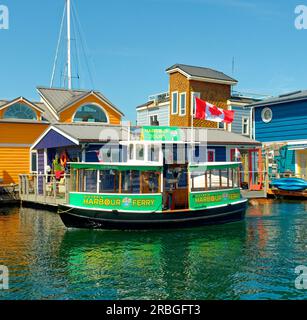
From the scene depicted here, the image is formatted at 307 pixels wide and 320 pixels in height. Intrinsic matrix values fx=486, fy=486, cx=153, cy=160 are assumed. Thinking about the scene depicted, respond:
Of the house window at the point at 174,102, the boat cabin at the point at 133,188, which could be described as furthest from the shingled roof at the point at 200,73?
the boat cabin at the point at 133,188

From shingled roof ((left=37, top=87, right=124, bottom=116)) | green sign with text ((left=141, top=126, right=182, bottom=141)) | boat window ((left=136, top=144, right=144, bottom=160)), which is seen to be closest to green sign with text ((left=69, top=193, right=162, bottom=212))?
boat window ((left=136, top=144, right=144, bottom=160))

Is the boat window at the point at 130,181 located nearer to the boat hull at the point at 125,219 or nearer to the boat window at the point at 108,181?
the boat window at the point at 108,181

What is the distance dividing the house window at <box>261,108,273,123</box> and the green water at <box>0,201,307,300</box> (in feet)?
41.4

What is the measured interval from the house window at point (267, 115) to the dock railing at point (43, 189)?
1476 cm

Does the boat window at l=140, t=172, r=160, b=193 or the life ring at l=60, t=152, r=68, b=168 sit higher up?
the life ring at l=60, t=152, r=68, b=168

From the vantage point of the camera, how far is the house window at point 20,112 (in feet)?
106

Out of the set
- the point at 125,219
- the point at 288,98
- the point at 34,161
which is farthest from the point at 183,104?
the point at 125,219

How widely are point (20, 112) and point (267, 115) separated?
1667 cm

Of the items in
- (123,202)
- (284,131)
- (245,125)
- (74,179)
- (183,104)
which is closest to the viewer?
(123,202)

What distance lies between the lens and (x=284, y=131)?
31.6 metres

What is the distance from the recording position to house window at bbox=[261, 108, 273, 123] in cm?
3253

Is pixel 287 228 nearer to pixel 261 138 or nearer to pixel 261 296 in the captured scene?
pixel 261 296

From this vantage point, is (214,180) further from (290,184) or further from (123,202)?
(290,184)

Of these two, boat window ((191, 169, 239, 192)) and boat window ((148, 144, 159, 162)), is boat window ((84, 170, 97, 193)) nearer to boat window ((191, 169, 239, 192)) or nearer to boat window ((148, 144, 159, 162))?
boat window ((148, 144, 159, 162))
